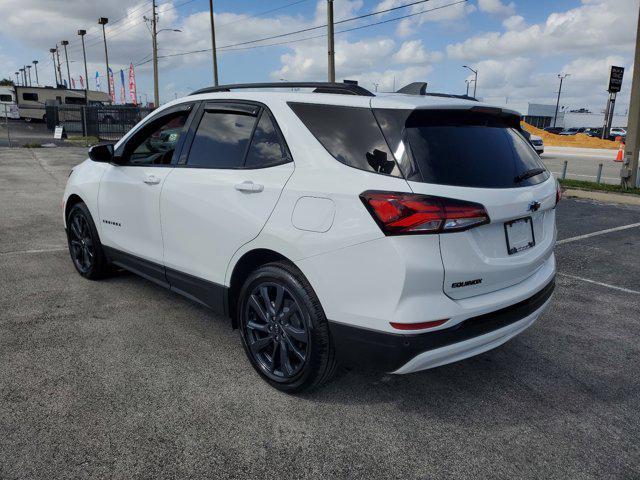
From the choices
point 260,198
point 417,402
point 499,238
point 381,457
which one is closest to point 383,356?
point 381,457

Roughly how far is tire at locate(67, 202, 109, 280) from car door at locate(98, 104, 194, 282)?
0.87 ft

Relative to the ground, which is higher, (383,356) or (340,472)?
(383,356)

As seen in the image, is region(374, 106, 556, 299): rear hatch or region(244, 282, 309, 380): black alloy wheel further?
region(244, 282, 309, 380): black alloy wheel

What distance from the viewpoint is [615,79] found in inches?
703

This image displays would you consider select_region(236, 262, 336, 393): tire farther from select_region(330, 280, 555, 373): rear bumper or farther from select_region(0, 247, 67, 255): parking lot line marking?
select_region(0, 247, 67, 255): parking lot line marking

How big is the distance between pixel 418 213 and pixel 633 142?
1464 centimetres

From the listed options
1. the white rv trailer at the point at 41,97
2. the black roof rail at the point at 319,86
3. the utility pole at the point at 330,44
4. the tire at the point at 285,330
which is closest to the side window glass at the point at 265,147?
the black roof rail at the point at 319,86

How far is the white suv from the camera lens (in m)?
2.48

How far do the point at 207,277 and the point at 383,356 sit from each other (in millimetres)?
1444

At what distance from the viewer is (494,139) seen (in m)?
2.96

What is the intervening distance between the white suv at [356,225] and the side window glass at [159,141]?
0.19m

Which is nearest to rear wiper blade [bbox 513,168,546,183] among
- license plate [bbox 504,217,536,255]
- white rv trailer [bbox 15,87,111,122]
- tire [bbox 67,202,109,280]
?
license plate [bbox 504,217,536,255]

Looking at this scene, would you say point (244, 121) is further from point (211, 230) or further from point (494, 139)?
point (494, 139)

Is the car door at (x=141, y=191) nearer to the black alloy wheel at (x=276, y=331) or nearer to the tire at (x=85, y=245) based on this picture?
the tire at (x=85, y=245)
